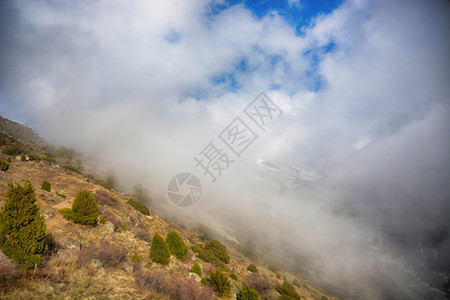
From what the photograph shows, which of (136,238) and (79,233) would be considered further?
(136,238)

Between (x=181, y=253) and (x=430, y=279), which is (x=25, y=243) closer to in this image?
(x=181, y=253)

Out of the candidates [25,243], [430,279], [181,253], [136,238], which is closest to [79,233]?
[136,238]

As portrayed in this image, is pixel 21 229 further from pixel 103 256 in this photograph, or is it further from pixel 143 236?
pixel 143 236

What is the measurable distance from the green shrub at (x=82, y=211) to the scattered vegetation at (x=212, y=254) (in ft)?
41.1

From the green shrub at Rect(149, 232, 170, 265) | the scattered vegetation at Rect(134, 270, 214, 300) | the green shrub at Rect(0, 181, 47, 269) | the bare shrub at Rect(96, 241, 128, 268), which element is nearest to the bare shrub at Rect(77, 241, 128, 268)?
the bare shrub at Rect(96, 241, 128, 268)

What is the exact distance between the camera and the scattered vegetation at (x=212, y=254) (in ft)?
65.3

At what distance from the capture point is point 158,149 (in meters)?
191

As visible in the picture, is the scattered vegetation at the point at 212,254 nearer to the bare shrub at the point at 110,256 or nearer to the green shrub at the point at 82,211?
the green shrub at the point at 82,211

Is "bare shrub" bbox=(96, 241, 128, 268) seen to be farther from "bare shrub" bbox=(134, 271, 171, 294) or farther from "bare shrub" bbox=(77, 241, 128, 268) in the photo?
"bare shrub" bbox=(134, 271, 171, 294)

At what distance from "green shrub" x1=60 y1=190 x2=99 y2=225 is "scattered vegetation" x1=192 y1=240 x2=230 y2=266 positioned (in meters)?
12.5

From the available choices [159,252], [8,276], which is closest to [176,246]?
[159,252]

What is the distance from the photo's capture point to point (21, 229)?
5.43 m

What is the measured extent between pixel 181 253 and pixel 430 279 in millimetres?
302265

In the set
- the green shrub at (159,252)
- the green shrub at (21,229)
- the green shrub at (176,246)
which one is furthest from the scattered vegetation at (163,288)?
the green shrub at (176,246)
